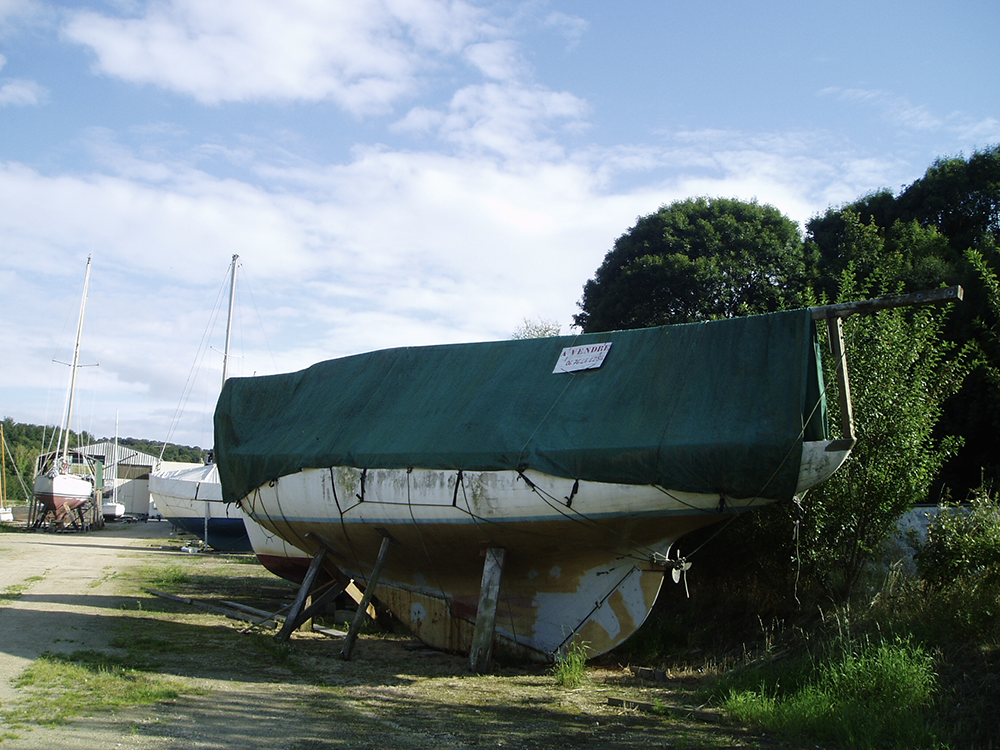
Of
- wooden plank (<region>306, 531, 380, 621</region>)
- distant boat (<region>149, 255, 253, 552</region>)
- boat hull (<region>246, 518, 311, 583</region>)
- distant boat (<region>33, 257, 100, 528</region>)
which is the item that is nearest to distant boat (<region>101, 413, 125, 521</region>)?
distant boat (<region>33, 257, 100, 528</region>)

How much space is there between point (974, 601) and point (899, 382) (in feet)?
8.86

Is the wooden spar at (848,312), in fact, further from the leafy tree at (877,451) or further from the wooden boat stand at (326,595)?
the wooden boat stand at (326,595)

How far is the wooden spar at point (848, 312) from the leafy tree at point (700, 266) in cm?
1135

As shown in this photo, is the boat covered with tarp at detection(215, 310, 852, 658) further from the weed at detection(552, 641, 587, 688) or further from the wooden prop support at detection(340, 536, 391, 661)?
the wooden prop support at detection(340, 536, 391, 661)

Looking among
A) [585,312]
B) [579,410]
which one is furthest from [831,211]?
[579,410]

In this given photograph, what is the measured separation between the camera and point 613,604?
955cm

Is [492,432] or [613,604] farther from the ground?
[492,432]

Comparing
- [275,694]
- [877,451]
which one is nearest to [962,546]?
[877,451]

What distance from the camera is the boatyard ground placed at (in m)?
6.51

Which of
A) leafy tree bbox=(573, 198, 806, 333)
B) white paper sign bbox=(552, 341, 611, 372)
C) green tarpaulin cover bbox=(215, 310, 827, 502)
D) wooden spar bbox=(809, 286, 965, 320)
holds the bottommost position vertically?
green tarpaulin cover bbox=(215, 310, 827, 502)

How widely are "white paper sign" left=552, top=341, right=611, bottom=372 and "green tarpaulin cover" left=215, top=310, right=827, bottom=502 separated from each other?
8cm

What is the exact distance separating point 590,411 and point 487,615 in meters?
2.84

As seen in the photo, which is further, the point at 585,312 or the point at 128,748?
the point at 585,312

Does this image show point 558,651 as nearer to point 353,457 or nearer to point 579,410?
point 579,410
